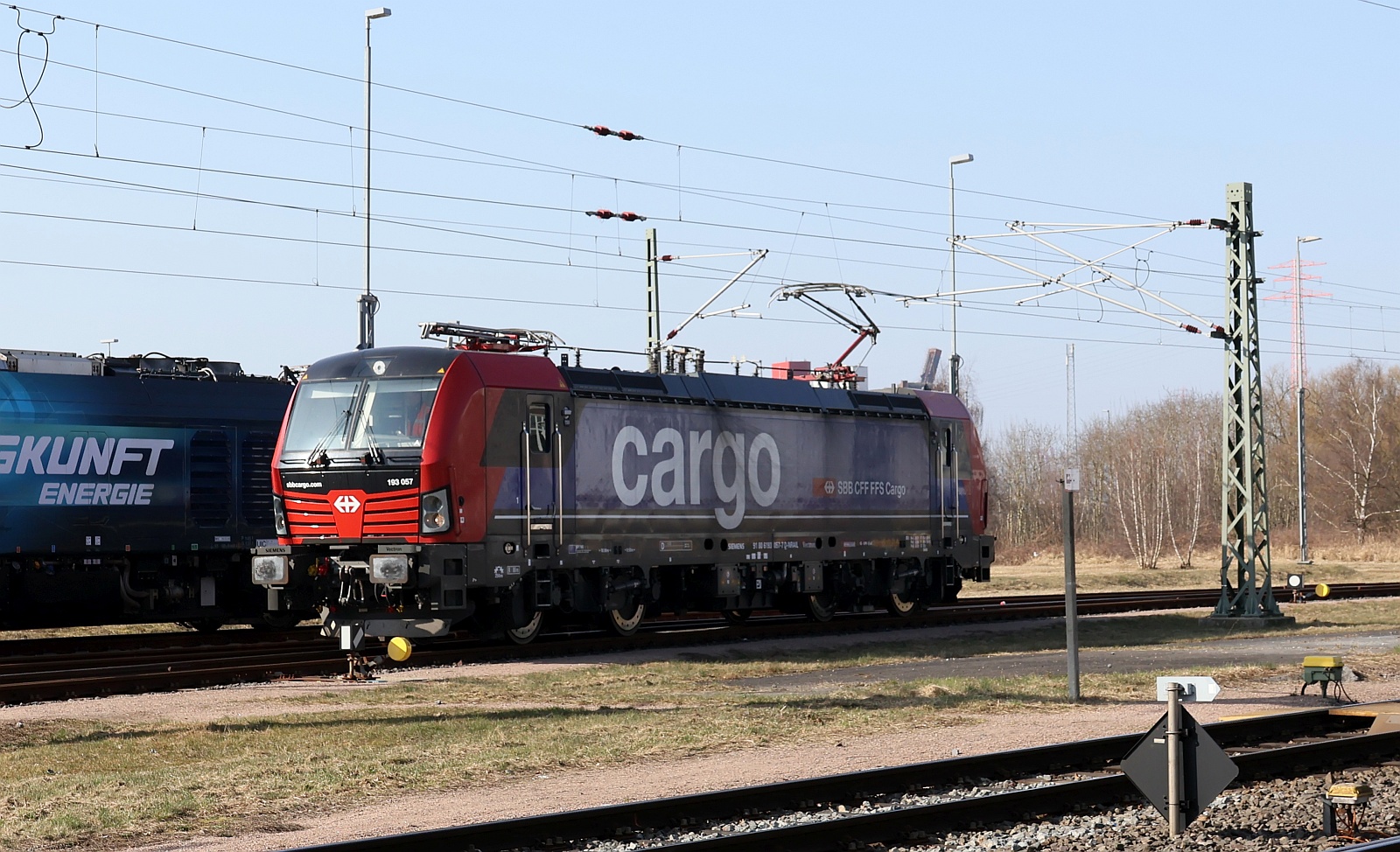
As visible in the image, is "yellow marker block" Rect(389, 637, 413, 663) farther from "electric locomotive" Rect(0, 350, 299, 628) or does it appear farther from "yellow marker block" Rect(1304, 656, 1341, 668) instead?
"yellow marker block" Rect(1304, 656, 1341, 668)

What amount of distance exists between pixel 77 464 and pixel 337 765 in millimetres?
12750

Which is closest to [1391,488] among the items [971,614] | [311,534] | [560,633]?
[971,614]

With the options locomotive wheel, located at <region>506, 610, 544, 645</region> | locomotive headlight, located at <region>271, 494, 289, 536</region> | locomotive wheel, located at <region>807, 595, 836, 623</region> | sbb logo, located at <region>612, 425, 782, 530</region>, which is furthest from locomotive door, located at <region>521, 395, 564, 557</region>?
locomotive wheel, located at <region>807, 595, 836, 623</region>

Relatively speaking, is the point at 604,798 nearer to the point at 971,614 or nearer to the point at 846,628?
the point at 846,628

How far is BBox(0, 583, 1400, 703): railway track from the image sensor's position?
58.9 feet

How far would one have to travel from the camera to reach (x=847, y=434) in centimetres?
2681

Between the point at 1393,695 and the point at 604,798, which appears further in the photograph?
the point at 1393,695

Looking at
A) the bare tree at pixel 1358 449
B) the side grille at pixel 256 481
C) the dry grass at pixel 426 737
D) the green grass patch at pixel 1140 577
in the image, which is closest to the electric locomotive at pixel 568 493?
the dry grass at pixel 426 737

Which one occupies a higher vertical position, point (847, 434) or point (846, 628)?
point (847, 434)

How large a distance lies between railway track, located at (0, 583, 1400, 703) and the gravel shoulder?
1.67 feet

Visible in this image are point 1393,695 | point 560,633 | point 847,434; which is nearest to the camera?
point 1393,695

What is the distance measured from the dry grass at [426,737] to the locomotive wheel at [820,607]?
608 centimetres

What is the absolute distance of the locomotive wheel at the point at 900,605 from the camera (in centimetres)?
2872

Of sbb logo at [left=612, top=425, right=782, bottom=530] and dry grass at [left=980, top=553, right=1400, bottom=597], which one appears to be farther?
dry grass at [left=980, top=553, right=1400, bottom=597]
